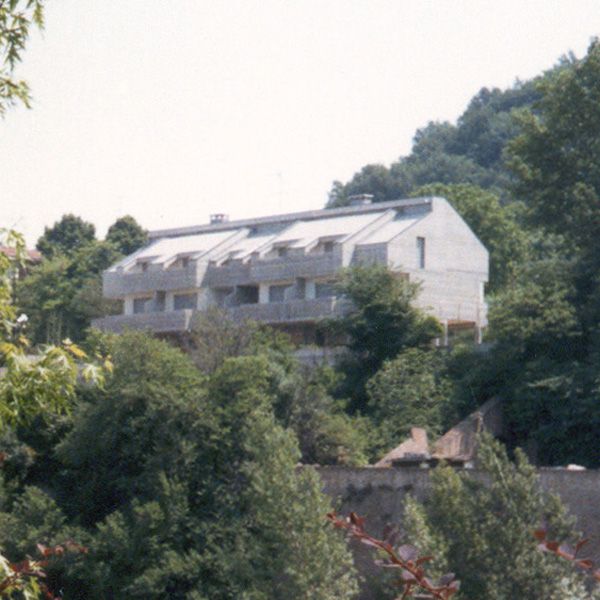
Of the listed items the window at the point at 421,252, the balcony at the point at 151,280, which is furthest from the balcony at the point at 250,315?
the window at the point at 421,252

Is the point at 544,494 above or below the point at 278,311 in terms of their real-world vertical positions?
below

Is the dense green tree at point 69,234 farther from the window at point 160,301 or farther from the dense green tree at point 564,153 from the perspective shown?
the dense green tree at point 564,153

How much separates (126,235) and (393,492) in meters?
34.4

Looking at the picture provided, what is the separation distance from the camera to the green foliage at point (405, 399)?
113 ft

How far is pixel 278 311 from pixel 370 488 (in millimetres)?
15954

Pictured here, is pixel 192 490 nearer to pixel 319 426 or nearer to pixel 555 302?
pixel 319 426

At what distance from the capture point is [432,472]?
88.4 ft

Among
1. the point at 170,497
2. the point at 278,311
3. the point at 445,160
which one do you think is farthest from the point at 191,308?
the point at 445,160

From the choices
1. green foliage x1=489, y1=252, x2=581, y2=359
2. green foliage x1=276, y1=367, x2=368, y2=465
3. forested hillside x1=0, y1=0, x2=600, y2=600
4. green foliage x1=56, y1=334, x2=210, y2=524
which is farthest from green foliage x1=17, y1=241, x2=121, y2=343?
green foliage x1=489, y1=252, x2=581, y2=359

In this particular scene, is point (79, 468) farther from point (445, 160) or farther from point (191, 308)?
point (445, 160)

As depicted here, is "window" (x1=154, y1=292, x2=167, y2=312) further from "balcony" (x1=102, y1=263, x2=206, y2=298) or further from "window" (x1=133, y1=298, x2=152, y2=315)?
"window" (x1=133, y1=298, x2=152, y2=315)

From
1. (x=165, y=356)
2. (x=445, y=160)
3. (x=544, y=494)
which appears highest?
(x=445, y=160)

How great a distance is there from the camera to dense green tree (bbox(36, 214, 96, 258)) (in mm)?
65375

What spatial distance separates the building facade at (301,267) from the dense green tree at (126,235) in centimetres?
854
